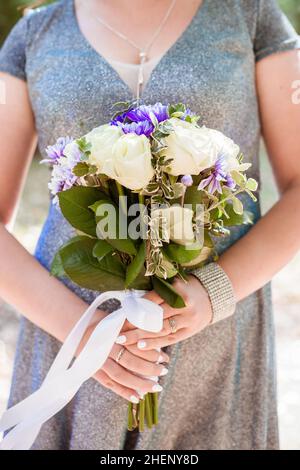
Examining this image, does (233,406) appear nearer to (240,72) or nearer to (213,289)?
(213,289)

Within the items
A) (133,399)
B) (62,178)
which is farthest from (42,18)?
(133,399)

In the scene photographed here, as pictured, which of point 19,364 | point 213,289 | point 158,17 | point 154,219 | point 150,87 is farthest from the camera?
point 19,364

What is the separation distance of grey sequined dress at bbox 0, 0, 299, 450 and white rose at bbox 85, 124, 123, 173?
0.41 meters

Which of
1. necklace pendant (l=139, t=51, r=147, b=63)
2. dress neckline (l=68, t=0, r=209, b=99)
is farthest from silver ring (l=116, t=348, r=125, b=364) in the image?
necklace pendant (l=139, t=51, r=147, b=63)

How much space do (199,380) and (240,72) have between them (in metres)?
0.91

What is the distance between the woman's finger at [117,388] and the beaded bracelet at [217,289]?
29cm

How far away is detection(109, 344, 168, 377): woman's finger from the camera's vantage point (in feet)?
5.27

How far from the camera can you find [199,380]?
6.07 feet

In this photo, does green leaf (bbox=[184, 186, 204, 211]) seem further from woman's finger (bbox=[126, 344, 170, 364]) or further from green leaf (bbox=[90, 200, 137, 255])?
woman's finger (bbox=[126, 344, 170, 364])

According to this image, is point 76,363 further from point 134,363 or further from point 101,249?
point 101,249

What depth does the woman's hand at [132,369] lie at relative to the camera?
1.61 m

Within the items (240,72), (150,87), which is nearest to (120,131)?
(150,87)

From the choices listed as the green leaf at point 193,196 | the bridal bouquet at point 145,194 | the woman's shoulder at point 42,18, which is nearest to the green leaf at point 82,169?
the bridal bouquet at point 145,194

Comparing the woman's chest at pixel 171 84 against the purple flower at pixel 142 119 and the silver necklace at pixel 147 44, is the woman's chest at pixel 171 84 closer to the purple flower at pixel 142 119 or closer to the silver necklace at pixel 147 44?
the silver necklace at pixel 147 44
